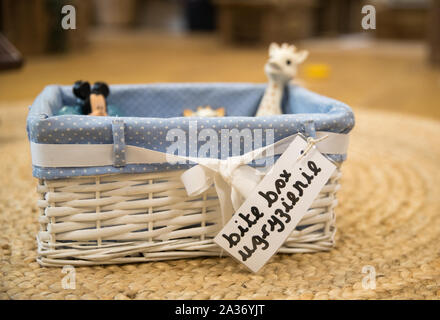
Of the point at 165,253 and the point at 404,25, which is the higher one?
the point at 404,25

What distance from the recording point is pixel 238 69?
3.86 metres

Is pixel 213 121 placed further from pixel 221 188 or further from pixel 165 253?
pixel 165 253

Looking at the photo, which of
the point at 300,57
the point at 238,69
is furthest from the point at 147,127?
the point at 238,69

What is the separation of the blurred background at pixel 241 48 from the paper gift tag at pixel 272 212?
4.58ft

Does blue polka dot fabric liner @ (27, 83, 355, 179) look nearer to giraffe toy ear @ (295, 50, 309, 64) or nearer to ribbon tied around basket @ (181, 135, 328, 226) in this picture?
ribbon tied around basket @ (181, 135, 328, 226)

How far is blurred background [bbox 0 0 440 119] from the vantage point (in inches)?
123

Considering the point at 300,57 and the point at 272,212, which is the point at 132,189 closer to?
the point at 272,212

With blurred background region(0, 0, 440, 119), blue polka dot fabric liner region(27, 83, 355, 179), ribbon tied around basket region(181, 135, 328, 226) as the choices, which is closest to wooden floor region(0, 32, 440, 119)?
blurred background region(0, 0, 440, 119)

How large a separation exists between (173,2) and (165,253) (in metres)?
7.74

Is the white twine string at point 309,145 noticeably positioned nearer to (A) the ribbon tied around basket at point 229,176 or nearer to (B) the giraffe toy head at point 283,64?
(A) the ribbon tied around basket at point 229,176

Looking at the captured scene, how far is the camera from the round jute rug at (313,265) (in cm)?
88

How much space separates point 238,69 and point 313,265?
9.83 ft

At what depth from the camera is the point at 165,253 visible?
0.97m
